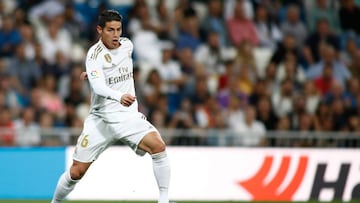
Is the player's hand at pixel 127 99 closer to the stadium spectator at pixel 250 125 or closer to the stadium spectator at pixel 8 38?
the stadium spectator at pixel 250 125

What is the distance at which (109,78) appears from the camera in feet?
33.8

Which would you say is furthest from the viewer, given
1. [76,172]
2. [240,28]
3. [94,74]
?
[240,28]

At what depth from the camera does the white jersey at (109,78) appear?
1008cm

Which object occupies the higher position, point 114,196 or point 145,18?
point 145,18

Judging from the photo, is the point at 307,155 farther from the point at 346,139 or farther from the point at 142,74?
the point at 142,74

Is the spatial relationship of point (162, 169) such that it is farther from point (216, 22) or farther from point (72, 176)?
point (216, 22)

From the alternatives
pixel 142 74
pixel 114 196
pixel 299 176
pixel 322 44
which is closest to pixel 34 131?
pixel 114 196

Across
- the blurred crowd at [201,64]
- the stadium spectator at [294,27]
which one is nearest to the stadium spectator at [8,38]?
the blurred crowd at [201,64]

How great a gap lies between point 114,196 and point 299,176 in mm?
2717

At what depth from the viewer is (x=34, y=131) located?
14.6 m

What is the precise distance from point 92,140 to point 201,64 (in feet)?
23.8

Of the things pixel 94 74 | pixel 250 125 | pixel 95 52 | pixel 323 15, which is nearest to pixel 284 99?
pixel 250 125

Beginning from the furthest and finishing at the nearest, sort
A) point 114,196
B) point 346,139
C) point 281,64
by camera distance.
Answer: point 281,64
point 346,139
point 114,196

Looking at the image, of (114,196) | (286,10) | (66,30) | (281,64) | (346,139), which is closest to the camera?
(114,196)
